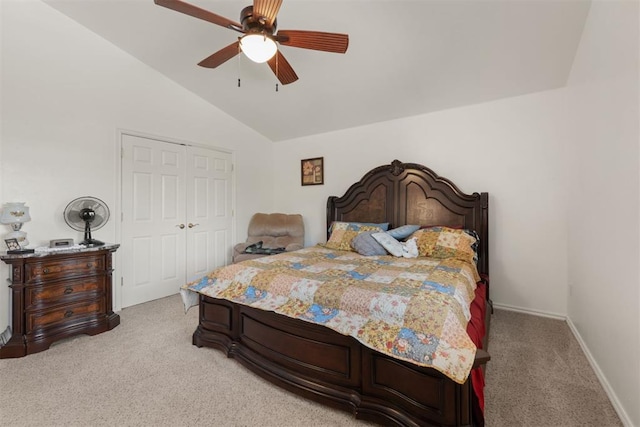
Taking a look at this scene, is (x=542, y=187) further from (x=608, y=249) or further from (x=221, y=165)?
(x=221, y=165)

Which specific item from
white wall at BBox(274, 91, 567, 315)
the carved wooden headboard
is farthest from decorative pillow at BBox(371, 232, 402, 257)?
white wall at BBox(274, 91, 567, 315)

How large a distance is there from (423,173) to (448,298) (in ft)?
7.15

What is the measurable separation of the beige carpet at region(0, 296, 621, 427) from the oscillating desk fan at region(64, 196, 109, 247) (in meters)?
1.00

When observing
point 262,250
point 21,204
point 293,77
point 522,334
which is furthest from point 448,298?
point 21,204

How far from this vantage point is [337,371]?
5.45ft

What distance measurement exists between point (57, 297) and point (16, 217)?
77 centimetres

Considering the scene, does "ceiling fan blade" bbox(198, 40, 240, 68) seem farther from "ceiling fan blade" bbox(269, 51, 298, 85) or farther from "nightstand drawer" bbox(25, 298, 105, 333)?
"nightstand drawer" bbox(25, 298, 105, 333)

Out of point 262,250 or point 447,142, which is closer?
point 447,142

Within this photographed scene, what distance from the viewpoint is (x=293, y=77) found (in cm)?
243

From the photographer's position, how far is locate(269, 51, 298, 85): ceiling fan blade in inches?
85.8

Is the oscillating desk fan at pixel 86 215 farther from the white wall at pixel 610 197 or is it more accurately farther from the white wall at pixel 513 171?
the white wall at pixel 610 197

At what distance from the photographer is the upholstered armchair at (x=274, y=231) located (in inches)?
169

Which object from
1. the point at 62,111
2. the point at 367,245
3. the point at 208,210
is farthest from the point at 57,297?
the point at 367,245

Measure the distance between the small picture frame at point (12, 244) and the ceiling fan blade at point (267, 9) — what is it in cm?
274
